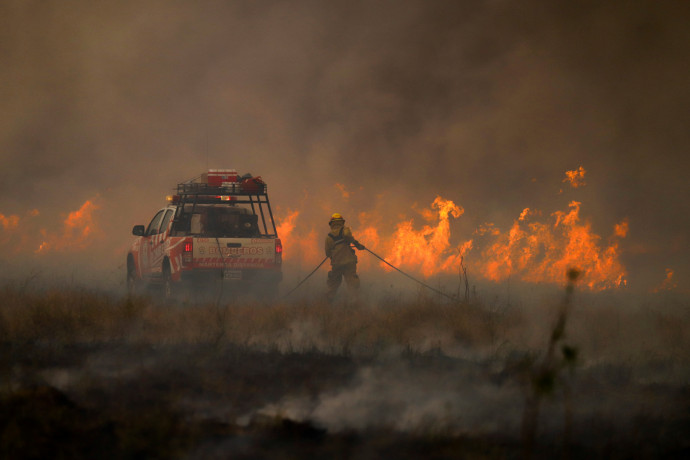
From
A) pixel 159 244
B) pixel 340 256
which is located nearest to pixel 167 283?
pixel 159 244

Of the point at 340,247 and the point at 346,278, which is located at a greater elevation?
the point at 340,247

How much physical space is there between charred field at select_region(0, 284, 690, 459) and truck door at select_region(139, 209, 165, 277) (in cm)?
258

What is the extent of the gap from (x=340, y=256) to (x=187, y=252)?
3.07 metres

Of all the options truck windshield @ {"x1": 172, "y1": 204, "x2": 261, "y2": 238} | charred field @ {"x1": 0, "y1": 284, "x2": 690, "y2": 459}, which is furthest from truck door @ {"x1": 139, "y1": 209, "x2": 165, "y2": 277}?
A: charred field @ {"x1": 0, "y1": 284, "x2": 690, "y2": 459}

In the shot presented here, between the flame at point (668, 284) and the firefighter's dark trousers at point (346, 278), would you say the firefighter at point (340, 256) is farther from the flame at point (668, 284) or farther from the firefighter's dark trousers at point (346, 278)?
the flame at point (668, 284)

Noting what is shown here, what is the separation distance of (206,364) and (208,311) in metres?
2.91

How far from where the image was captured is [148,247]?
13570mm

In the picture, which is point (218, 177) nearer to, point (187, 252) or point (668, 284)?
point (187, 252)

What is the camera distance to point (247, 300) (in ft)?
40.4

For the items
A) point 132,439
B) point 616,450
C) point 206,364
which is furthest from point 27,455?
point 616,450

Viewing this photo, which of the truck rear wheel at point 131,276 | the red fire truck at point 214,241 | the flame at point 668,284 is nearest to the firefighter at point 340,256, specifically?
the red fire truck at point 214,241

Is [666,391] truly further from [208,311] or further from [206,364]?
[208,311]

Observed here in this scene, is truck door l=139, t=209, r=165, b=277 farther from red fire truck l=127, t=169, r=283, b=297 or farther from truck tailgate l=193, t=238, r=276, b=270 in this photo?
truck tailgate l=193, t=238, r=276, b=270

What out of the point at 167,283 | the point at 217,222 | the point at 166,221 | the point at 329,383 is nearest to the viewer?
the point at 329,383
